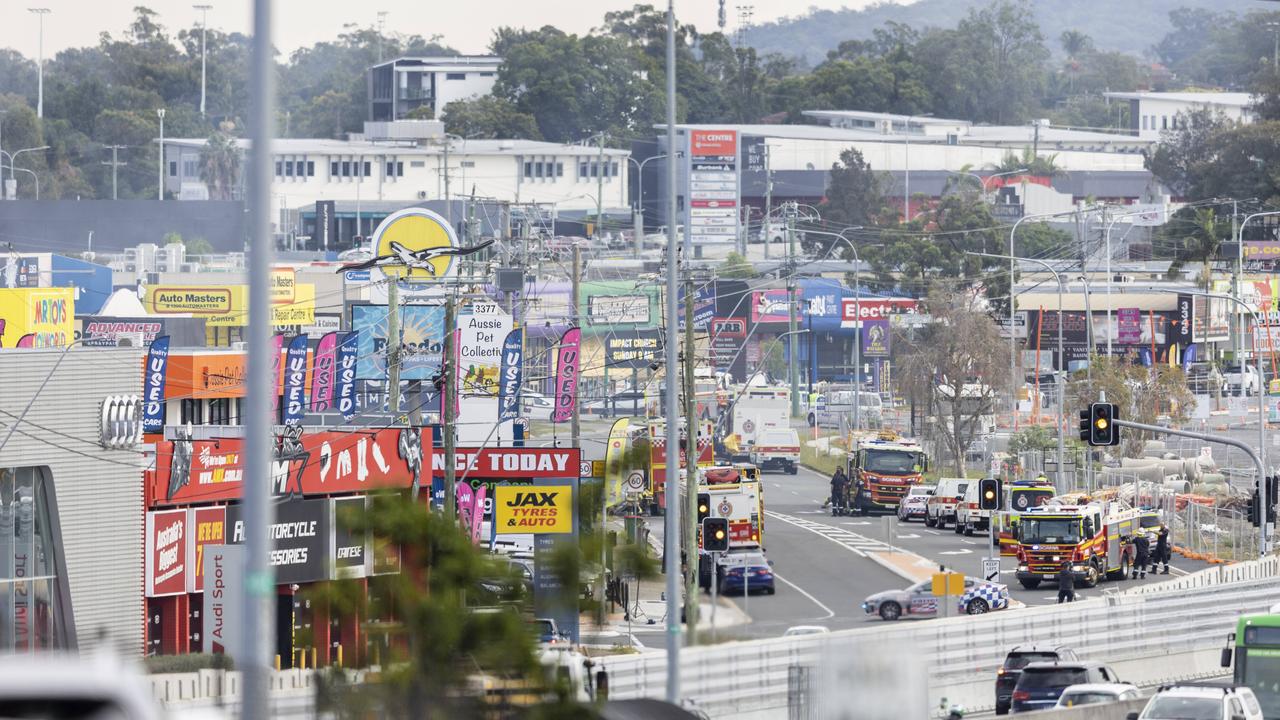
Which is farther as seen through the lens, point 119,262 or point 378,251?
point 119,262

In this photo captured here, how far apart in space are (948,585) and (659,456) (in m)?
20.6

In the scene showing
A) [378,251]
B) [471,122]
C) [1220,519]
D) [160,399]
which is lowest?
[1220,519]

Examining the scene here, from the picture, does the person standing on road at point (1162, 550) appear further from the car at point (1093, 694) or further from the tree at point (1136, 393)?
the car at point (1093, 694)

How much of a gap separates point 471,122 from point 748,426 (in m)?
92.8

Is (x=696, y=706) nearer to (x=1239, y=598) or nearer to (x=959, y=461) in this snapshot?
(x=1239, y=598)

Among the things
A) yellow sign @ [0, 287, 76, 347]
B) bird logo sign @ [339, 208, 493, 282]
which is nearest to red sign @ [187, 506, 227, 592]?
bird logo sign @ [339, 208, 493, 282]

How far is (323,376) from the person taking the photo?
150 ft

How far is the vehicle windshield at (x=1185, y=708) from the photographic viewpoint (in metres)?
21.8

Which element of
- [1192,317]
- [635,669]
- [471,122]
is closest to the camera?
[635,669]

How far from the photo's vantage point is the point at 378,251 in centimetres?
5078

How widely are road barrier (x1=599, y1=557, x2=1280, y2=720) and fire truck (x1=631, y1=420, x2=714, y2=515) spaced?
46.3ft

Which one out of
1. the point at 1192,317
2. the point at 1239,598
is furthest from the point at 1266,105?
the point at 1239,598

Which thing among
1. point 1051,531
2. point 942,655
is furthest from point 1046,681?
point 1051,531

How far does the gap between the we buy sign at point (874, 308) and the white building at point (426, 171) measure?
35.6 metres
